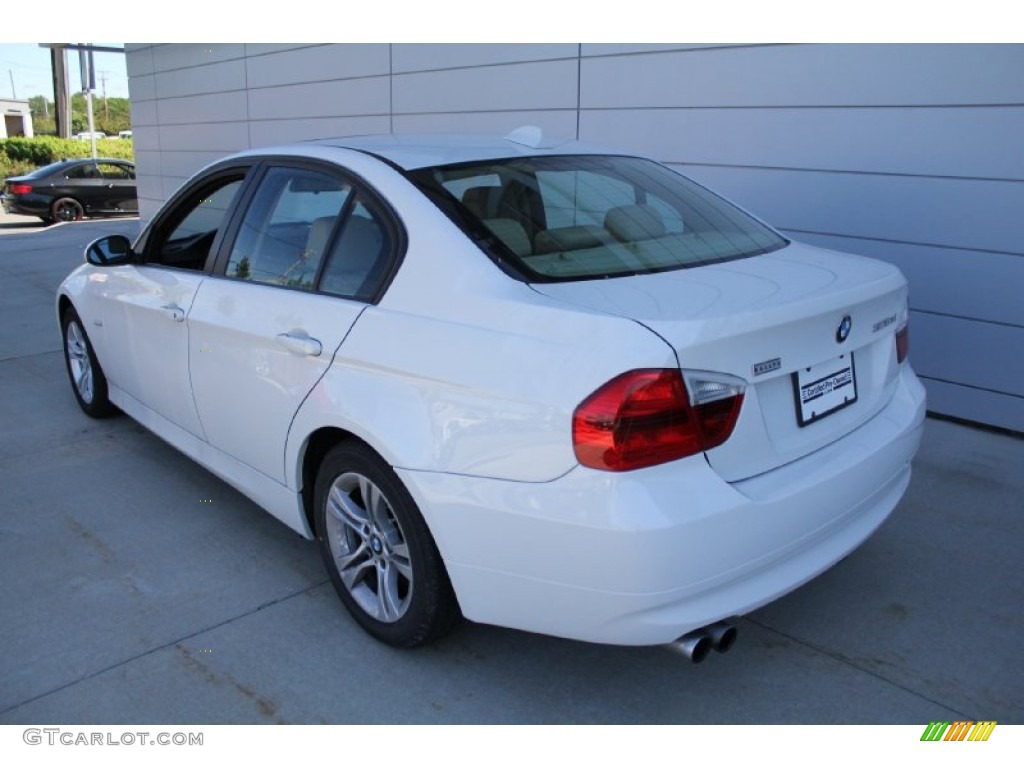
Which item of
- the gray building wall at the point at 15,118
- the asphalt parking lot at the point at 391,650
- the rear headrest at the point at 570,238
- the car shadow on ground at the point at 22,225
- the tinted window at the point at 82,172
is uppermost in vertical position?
the gray building wall at the point at 15,118

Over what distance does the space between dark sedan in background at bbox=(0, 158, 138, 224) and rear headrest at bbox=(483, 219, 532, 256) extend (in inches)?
718

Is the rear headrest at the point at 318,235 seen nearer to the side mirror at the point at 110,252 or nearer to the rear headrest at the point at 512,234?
the rear headrest at the point at 512,234

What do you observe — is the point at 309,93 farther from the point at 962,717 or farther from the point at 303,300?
the point at 962,717

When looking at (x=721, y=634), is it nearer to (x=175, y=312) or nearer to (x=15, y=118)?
(x=175, y=312)

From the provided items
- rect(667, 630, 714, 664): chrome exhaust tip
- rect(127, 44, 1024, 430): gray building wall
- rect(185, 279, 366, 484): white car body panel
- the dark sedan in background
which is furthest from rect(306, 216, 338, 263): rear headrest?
the dark sedan in background

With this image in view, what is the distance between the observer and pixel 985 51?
187 inches

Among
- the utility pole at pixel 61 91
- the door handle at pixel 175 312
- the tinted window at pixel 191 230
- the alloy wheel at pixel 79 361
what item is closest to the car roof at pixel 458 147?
the tinted window at pixel 191 230

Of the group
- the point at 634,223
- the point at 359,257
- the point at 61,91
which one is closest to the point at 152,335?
the point at 359,257

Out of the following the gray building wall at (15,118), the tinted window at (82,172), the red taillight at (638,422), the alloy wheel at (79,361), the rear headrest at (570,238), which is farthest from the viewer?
the gray building wall at (15,118)

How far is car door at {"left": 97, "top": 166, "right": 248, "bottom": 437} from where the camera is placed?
3791 millimetres

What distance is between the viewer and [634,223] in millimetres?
3080

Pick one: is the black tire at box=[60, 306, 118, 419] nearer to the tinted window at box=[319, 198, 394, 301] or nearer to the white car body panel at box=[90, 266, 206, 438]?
the white car body panel at box=[90, 266, 206, 438]

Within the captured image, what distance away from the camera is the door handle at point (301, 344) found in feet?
9.64

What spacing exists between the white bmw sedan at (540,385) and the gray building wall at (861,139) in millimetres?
2134
